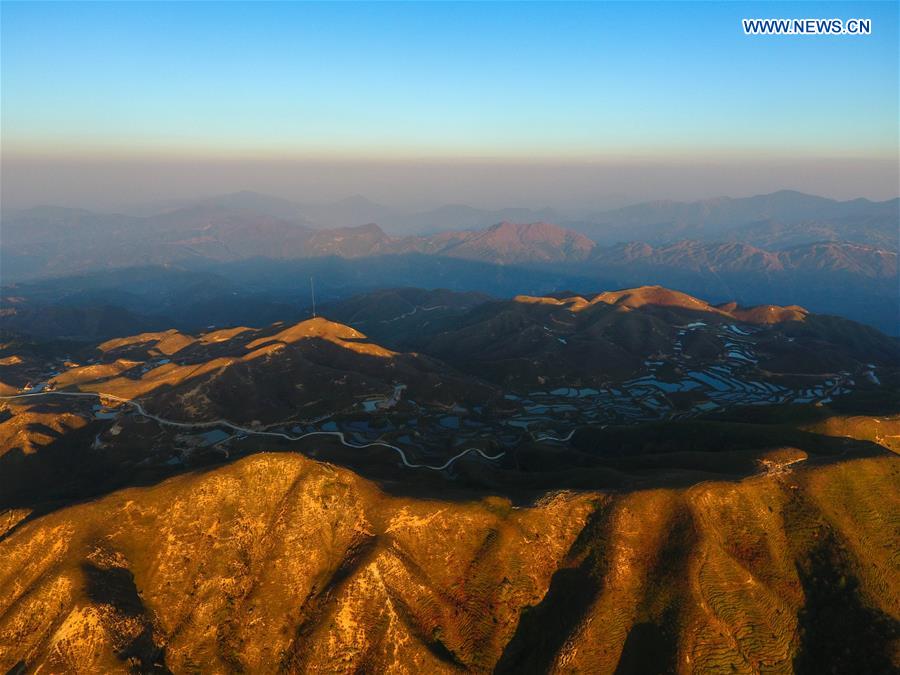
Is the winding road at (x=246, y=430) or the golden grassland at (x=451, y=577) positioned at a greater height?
the golden grassland at (x=451, y=577)

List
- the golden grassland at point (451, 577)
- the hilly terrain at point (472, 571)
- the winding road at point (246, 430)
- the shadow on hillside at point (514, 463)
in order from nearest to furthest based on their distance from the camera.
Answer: the hilly terrain at point (472, 571) < the golden grassland at point (451, 577) < the shadow on hillside at point (514, 463) < the winding road at point (246, 430)

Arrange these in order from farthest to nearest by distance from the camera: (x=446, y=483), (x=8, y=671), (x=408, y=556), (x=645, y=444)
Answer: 1. (x=645, y=444)
2. (x=446, y=483)
3. (x=408, y=556)
4. (x=8, y=671)

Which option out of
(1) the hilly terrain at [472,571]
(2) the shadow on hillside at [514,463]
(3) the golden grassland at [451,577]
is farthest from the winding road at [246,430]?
(3) the golden grassland at [451,577]

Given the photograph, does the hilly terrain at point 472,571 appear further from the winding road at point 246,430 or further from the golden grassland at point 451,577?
the winding road at point 246,430

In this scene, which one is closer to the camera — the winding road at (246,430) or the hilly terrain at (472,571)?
the hilly terrain at (472,571)

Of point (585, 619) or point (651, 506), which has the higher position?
point (651, 506)

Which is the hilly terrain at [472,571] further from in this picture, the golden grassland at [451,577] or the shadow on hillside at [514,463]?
the shadow on hillside at [514,463]

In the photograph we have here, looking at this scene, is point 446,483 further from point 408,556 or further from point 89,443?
point 89,443

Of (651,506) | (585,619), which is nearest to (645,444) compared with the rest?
(651,506)

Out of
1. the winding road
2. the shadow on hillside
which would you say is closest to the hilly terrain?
the shadow on hillside

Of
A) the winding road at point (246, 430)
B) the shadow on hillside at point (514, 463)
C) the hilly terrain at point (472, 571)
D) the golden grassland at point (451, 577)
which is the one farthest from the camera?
the winding road at point (246, 430)

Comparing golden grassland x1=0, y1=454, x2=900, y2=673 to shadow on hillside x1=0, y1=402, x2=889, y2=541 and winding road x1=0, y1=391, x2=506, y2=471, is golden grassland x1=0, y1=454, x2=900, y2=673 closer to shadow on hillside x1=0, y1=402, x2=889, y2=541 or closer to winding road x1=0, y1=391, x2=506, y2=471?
shadow on hillside x1=0, y1=402, x2=889, y2=541
